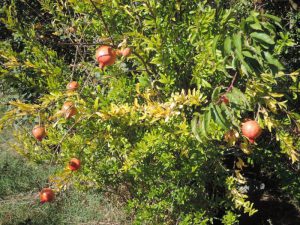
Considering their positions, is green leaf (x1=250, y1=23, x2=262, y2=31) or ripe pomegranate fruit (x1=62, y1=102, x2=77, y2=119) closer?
green leaf (x1=250, y1=23, x2=262, y2=31)

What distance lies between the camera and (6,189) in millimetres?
4746

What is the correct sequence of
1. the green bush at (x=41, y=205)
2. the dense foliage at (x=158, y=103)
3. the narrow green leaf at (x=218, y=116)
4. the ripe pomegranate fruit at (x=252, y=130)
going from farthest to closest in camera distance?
1. the green bush at (x=41, y=205)
2. the dense foliage at (x=158, y=103)
3. the ripe pomegranate fruit at (x=252, y=130)
4. the narrow green leaf at (x=218, y=116)

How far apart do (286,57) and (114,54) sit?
271cm

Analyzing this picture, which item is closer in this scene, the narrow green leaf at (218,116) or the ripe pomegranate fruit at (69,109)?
the narrow green leaf at (218,116)

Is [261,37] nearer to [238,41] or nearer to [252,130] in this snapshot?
[238,41]

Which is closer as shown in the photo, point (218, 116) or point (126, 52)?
point (218, 116)

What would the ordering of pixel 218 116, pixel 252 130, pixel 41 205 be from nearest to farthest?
pixel 218 116
pixel 252 130
pixel 41 205

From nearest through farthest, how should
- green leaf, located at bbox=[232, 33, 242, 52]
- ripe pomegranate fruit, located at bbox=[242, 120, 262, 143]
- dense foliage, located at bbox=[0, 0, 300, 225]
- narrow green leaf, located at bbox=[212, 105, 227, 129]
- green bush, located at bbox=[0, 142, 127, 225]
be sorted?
green leaf, located at bbox=[232, 33, 242, 52]
narrow green leaf, located at bbox=[212, 105, 227, 129]
ripe pomegranate fruit, located at bbox=[242, 120, 262, 143]
dense foliage, located at bbox=[0, 0, 300, 225]
green bush, located at bbox=[0, 142, 127, 225]

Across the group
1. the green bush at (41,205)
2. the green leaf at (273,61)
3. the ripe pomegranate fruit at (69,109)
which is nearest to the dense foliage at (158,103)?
the ripe pomegranate fruit at (69,109)

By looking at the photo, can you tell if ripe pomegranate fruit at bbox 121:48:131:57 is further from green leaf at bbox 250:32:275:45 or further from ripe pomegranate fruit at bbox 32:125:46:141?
green leaf at bbox 250:32:275:45

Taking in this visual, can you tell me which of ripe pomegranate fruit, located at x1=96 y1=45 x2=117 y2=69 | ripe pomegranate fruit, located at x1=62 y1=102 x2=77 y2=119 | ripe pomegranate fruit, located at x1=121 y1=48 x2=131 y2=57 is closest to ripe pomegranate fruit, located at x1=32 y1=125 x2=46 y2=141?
ripe pomegranate fruit, located at x1=62 y1=102 x2=77 y2=119

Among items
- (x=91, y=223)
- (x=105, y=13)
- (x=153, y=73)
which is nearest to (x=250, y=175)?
(x=91, y=223)

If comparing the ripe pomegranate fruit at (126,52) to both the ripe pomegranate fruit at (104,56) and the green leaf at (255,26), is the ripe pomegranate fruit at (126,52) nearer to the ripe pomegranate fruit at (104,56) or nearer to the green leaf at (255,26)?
the ripe pomegranate fruit at (104,56)

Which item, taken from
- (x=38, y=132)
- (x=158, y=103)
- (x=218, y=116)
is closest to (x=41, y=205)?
(x=38, y=132)
